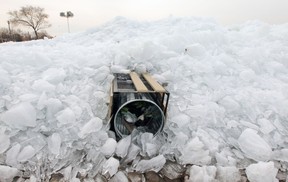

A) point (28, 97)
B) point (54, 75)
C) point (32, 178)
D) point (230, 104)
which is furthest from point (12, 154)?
point (230, 104)

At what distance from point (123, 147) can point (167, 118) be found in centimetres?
61

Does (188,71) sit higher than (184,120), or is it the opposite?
(188,71)

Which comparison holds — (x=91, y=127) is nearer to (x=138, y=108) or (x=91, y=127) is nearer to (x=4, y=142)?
(x=138, y=108)

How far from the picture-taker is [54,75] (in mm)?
3016

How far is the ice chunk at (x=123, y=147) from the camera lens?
2213 mm

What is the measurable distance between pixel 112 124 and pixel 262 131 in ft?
5.26

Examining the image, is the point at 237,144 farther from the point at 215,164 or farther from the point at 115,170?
the point at 115,170

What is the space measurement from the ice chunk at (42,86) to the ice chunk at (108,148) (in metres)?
1.05

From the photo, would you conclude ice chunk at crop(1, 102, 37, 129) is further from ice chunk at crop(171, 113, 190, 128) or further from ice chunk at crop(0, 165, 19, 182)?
ice chunk at crop(171, 113, 190, 128)

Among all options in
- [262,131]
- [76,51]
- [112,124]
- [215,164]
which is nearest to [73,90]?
[112,124]

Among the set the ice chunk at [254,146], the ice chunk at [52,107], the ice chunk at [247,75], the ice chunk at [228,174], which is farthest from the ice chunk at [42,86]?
the ice chunk at [247,75]

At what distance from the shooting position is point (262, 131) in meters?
2.49

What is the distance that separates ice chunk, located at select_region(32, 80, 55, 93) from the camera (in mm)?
2740

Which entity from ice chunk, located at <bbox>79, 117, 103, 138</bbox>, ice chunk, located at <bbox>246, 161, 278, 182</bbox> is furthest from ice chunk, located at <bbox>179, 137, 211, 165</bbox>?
ice chunk, located at <bbox>79, 117, 103, 138</bbox>
